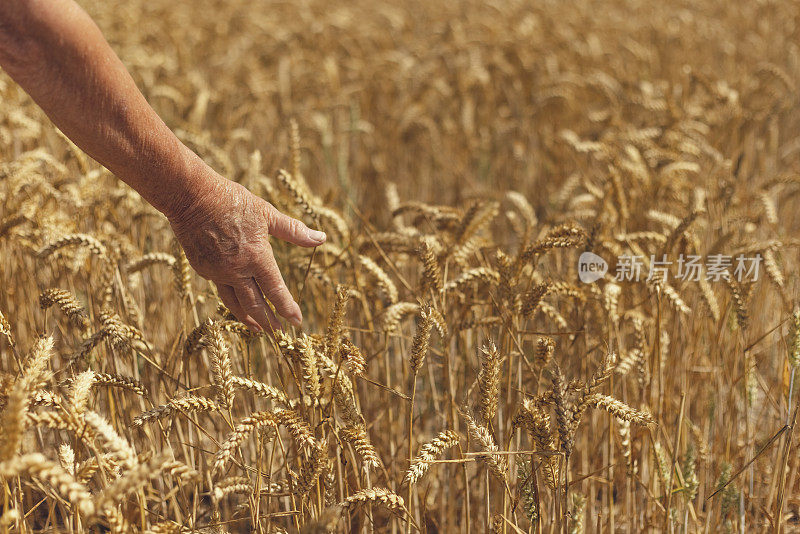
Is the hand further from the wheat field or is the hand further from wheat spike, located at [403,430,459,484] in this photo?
wheat spike, located at [403,430,459,484]

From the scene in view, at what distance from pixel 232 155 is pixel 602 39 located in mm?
3130

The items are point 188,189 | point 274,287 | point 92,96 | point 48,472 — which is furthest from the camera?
point 274,287

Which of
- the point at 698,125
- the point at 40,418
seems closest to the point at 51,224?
→ the point at 40,418

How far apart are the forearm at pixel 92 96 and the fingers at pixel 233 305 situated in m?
0.20

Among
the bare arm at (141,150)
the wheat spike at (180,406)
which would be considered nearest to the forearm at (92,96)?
the bare arm at (141,150)

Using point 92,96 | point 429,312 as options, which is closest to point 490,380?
point 429,312

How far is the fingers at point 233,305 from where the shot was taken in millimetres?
1298

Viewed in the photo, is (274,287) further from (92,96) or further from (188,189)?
(92,96)

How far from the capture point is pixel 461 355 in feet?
5.72

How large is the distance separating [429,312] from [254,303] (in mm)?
336

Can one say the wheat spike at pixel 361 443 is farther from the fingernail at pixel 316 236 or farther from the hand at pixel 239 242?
the fingernail at pixel 316 236

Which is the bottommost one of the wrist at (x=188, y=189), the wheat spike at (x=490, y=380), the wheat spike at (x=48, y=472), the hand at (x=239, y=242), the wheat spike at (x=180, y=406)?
the wheat spike at (x=48, y=472)

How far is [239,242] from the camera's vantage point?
1.20m

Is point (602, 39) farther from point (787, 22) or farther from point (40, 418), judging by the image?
point (40, 418)
